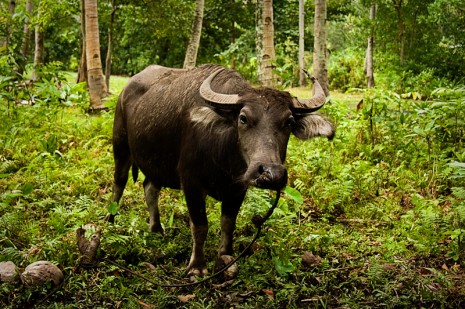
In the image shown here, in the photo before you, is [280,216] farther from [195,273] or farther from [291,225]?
A: [195,273]

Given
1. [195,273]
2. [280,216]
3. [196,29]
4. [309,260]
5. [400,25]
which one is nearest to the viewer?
[195,273]

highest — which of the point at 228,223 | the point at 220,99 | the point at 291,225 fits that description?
the point at 220,99

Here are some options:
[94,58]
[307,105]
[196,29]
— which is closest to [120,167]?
[307,105]

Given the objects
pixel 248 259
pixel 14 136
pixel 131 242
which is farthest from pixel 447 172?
pixel 14 136

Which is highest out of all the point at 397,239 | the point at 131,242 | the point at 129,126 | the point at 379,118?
the point at 129,126

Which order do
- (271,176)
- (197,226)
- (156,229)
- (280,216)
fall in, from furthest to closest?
(280,216) < (156,229) < (197,226) < (271,176)

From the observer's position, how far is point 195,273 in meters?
3.92

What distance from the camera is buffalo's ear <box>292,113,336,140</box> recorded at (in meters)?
3.70

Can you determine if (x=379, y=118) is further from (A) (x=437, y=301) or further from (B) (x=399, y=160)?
(A) (x=437, y=301)

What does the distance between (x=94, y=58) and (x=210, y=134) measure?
6.02m

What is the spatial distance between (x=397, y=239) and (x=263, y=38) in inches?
180

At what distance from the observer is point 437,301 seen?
3453 mm

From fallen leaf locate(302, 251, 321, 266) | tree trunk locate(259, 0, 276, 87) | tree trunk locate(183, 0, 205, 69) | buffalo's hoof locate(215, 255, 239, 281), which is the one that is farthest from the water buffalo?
tree trunk locate(183, 0, 205, 69)

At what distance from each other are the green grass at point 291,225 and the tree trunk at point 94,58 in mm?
1602
